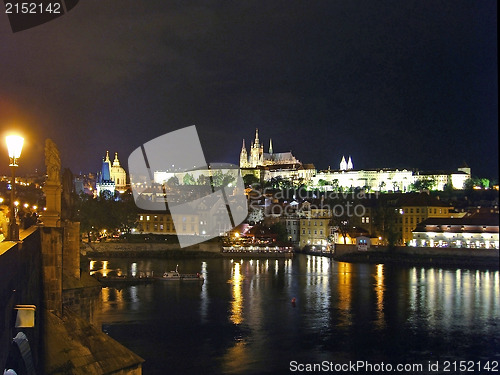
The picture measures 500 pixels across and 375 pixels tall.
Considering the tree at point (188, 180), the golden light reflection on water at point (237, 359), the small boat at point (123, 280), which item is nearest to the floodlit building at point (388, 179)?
the tree at point (188, 180)

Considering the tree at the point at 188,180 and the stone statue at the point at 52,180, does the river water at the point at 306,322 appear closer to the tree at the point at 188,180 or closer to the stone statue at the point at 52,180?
the stone statue at the point at 52,180

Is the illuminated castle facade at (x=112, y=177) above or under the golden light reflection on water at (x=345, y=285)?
above

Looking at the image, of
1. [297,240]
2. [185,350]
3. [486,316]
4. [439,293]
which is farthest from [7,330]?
[297,240]

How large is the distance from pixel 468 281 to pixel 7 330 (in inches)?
674

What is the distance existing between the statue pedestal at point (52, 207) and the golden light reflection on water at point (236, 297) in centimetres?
674

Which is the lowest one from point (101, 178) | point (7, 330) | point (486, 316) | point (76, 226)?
point (486, 316)

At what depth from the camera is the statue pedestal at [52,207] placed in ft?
15.5

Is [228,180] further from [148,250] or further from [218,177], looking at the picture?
[148,250]

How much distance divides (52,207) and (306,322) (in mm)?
7358

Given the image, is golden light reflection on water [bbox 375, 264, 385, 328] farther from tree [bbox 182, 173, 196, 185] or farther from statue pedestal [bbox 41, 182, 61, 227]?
tree [bbox 182, 173, 196, 185]

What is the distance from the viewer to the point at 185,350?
900cm

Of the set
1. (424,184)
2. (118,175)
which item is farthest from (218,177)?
(424,184)

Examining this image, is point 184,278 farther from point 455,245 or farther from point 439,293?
point 455,245

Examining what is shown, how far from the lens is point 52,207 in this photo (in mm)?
4871
